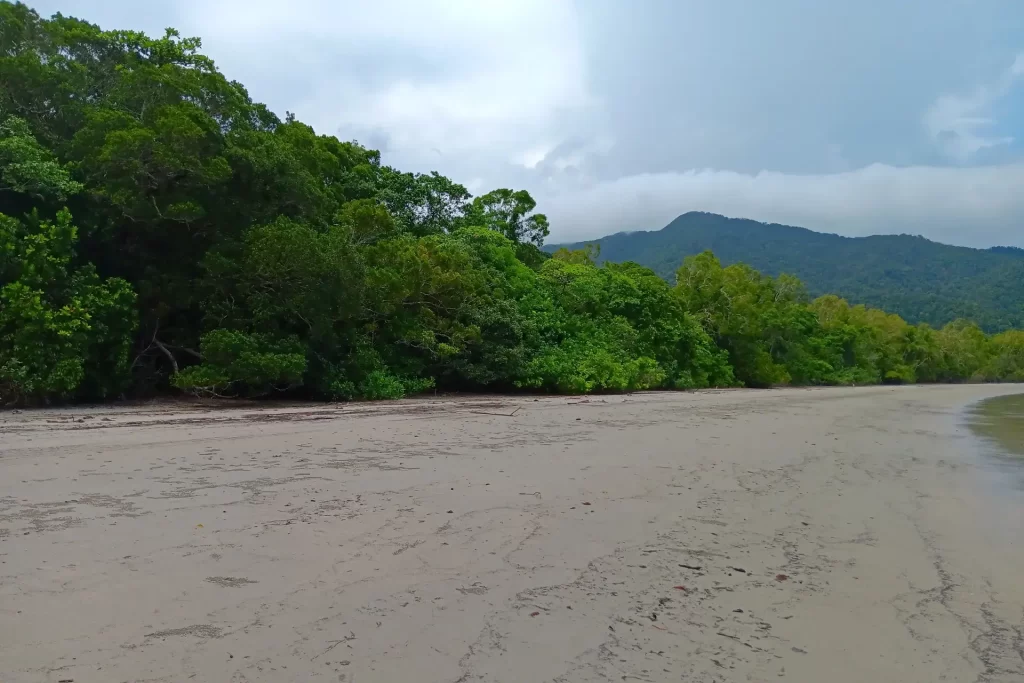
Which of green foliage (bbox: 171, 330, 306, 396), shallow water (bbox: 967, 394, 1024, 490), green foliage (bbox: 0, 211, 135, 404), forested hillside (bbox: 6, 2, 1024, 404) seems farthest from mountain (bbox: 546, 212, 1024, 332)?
green foliage (bbox: 0, 211, 135, 404)

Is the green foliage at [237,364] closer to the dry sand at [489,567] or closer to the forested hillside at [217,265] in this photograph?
the forested hillside at [217,265]

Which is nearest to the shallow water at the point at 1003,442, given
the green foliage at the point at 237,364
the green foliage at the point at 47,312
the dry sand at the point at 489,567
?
the dry sand at the point at 489,567

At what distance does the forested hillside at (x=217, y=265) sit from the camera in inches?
585

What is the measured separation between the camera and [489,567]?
4.62 m

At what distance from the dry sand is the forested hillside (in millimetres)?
6828

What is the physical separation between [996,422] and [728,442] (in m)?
12.6

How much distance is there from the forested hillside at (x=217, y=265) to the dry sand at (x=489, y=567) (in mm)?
6828

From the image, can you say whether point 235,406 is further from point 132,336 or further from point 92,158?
point 92,158

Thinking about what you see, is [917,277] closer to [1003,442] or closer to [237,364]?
[1003,442]

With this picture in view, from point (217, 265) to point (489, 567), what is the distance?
1572 centimetres

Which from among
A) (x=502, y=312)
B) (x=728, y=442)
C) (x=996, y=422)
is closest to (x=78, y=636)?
(x=728, y=442)

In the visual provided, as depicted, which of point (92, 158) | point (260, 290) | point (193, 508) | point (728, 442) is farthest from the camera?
point (260, 290)

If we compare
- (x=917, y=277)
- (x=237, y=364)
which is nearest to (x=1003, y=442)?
(x=237, y=364)

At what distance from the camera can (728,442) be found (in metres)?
11.6
